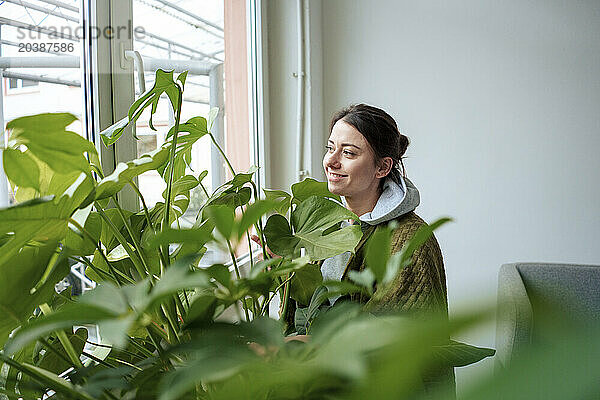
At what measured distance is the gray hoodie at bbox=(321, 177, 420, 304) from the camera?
1.59m

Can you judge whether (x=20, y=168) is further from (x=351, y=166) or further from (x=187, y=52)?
(x=187, y=52)

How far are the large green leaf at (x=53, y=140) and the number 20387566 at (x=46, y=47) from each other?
2.95 feet

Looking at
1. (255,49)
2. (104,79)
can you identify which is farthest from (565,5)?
(104,79)

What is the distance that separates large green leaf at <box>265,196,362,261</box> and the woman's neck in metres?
1.11

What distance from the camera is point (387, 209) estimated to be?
63.4 inches

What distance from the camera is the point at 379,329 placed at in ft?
0.67

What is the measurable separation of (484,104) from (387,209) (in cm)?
127

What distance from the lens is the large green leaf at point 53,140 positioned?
1.25 ft

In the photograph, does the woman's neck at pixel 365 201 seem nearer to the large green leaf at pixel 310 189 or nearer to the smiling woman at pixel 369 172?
the smiling woman at pixel 369 172

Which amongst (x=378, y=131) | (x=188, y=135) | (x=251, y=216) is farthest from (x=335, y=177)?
(x=251, y=216)

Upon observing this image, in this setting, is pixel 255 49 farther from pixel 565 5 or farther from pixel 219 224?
pixel 219 224

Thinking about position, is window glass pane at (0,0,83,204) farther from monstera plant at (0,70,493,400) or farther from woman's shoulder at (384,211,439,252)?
woman's shoulder at (384,211,439,252)

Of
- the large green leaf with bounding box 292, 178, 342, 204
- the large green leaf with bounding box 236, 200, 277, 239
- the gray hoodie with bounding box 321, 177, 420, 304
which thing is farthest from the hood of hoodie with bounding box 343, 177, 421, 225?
the large green leaf with bounding box 236, 200, 277, 239

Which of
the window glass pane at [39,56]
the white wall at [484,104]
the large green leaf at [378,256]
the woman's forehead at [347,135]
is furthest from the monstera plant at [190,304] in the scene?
the white wall at [484,104]
